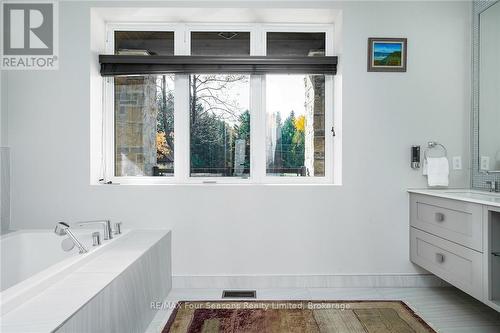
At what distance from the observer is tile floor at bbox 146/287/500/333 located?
2195mm

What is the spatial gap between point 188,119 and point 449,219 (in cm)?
213

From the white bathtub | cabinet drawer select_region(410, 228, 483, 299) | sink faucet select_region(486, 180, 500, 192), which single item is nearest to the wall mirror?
sink faucet select_region(486, 180, 500, 192)

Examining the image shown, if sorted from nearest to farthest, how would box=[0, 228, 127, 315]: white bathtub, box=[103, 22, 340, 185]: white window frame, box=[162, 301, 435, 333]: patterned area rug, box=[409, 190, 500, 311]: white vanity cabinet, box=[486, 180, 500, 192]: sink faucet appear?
box=[409, 190, 500, 311]: white vanity cabinet
box=[162, 301, 435, 333]: patterned area rug
box=[0, 228, 127, 315]: white bathtub
box=[486, 180, 500, 192]: sink faucet
box=[103, 22, 340, 185]: white window frame

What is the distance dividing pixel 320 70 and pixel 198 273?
1.95m

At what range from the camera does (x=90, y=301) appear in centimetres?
139

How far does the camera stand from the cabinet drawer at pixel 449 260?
2.09 meters

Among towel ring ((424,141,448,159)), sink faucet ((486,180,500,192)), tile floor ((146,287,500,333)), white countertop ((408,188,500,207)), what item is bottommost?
tile floor ((146,287,500,333))

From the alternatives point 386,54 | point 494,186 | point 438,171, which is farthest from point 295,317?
point 386,54

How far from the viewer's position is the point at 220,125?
3033mm

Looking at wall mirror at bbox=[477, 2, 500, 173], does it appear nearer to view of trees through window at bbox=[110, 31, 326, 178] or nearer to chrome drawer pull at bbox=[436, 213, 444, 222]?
chrome drawer pull at bbox=[436, 213, 444, 222]

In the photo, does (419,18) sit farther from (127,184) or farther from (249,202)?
(127,184)

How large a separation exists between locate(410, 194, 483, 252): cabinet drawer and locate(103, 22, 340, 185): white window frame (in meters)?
0.72

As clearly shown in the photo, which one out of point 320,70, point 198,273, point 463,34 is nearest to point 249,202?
point 198,273

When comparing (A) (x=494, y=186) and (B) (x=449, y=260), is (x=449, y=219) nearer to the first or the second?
(B) (x=449, y=260)
